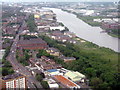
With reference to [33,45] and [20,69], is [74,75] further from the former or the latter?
[33,45]

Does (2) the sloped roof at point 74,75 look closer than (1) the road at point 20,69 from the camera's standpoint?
No

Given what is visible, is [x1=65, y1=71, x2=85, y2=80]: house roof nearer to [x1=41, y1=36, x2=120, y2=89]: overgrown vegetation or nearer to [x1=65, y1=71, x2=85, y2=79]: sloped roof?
[x1=65, y1=71, x2=85, y2=79]: sloped roof

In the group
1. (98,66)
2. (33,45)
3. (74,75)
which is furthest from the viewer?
(33,45)

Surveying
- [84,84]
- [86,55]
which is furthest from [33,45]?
[84,84]

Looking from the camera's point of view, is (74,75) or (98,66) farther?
(98,66)

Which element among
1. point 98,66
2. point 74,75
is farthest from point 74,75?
point 98,66

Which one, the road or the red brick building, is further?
the red brick building

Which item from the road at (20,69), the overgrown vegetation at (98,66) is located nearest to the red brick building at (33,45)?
the road at (20,69)

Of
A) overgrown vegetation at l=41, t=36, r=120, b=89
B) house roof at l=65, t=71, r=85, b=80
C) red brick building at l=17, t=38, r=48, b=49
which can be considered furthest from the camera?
red brick building at l=17, t=38, r=48, b=49

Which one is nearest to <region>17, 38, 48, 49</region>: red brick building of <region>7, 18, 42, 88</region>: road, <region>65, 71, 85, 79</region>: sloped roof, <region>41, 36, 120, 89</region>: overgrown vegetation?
<region>7, 18, 42, 88</region>: road

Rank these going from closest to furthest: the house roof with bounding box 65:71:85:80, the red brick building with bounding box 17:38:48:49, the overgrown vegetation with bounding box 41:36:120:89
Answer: the overgrown vegetation with bounding box 41:36:120:89 → the house roof with bounding box 65:71:85:80 → the red brick building with bounding box 17:38:48:49

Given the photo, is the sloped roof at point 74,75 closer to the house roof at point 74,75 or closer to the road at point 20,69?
the house roof at point 74,75
